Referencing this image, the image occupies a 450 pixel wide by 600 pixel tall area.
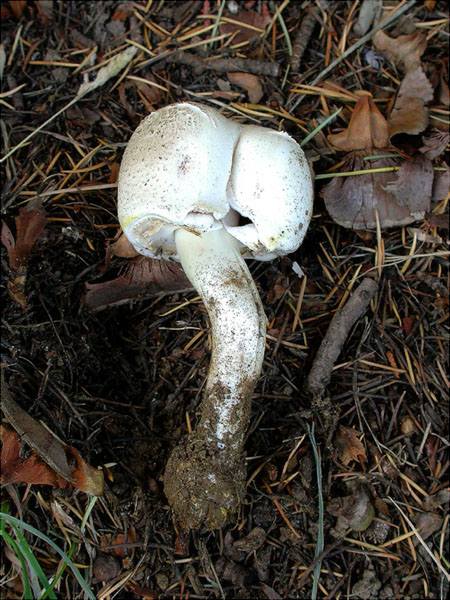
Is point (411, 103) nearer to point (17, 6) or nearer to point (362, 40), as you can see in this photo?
point (362, 40)

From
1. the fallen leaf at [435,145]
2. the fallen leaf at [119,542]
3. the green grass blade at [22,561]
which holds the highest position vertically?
the fallen leaf at [435,145]

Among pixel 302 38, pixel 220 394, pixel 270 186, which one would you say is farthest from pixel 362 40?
pixel 220 394

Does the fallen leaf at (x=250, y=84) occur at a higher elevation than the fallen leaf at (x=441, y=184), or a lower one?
higher

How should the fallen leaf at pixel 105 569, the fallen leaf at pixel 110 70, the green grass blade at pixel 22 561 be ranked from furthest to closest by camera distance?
the fallen leaf at pixel 110 70
the fallen leaf at pixel 105 569
the green grass blade at pixel 22 561

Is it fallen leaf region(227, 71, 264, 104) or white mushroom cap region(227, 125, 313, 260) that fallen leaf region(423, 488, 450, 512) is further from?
fallen leaf region(227, 71, 264, 104)

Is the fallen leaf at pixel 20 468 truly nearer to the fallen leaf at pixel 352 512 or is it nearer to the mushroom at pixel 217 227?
the mushroom at pixel 217 227

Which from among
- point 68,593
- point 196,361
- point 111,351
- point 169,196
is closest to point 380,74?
point 169,196

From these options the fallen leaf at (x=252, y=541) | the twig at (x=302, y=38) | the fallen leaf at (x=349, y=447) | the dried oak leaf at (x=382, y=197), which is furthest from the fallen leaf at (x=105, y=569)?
the twig at (x=302, y=38)
